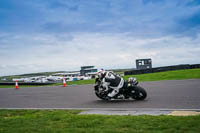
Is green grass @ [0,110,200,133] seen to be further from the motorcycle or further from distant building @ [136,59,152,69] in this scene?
distant building @ [136,59,152,69]

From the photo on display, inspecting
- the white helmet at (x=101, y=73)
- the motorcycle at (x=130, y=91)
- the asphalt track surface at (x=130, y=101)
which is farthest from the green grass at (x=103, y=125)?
the white helmet at (x=101, y=73)

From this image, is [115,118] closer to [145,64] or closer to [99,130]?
[99,130]

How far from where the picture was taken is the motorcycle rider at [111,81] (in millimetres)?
10273

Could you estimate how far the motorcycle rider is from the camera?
10.3 metres

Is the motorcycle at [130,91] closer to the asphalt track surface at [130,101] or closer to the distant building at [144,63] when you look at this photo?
the asphalt track surface at [130,101]

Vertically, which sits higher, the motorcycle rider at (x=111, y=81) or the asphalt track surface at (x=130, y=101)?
the motorcycle rider at (x=111, y=81)

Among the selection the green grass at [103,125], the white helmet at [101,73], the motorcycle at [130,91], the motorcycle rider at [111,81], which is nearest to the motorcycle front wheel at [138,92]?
the motorcycle at [130,91]

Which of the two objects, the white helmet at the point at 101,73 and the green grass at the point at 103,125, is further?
the white helmet at the point at 101,73

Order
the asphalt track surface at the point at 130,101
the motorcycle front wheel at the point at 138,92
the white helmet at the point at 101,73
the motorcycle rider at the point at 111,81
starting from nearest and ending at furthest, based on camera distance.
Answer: the asphalt track surface at the point at 130,101
the motorcycle front wheel at the point at 138,92
the motorcycle rider at the point at 111,81
the white helmet at the point at 101,73

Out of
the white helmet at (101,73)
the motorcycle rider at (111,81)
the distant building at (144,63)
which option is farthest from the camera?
the distant building at (144,63)

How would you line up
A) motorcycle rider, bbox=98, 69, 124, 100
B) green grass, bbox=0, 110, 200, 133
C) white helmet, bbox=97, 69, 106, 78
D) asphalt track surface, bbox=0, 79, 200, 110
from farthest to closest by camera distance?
white helmet, bbox=97, 69, 106, 78
motorcycle rider, bbox=98, 69, 124, 100
asphalt track surface, bbox=0, 79, 200, 110
green grass, bbox=0, 110, 200, 133

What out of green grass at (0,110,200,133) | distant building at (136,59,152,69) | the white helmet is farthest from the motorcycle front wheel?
distant building at (136,59,152,69)

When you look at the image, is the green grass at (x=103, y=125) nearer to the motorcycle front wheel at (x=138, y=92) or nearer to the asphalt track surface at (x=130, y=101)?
the asphalt track surface at (x=130, y=101)

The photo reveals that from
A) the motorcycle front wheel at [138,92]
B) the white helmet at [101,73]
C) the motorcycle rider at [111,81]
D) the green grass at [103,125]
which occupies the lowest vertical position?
the green grass at [103,125]
